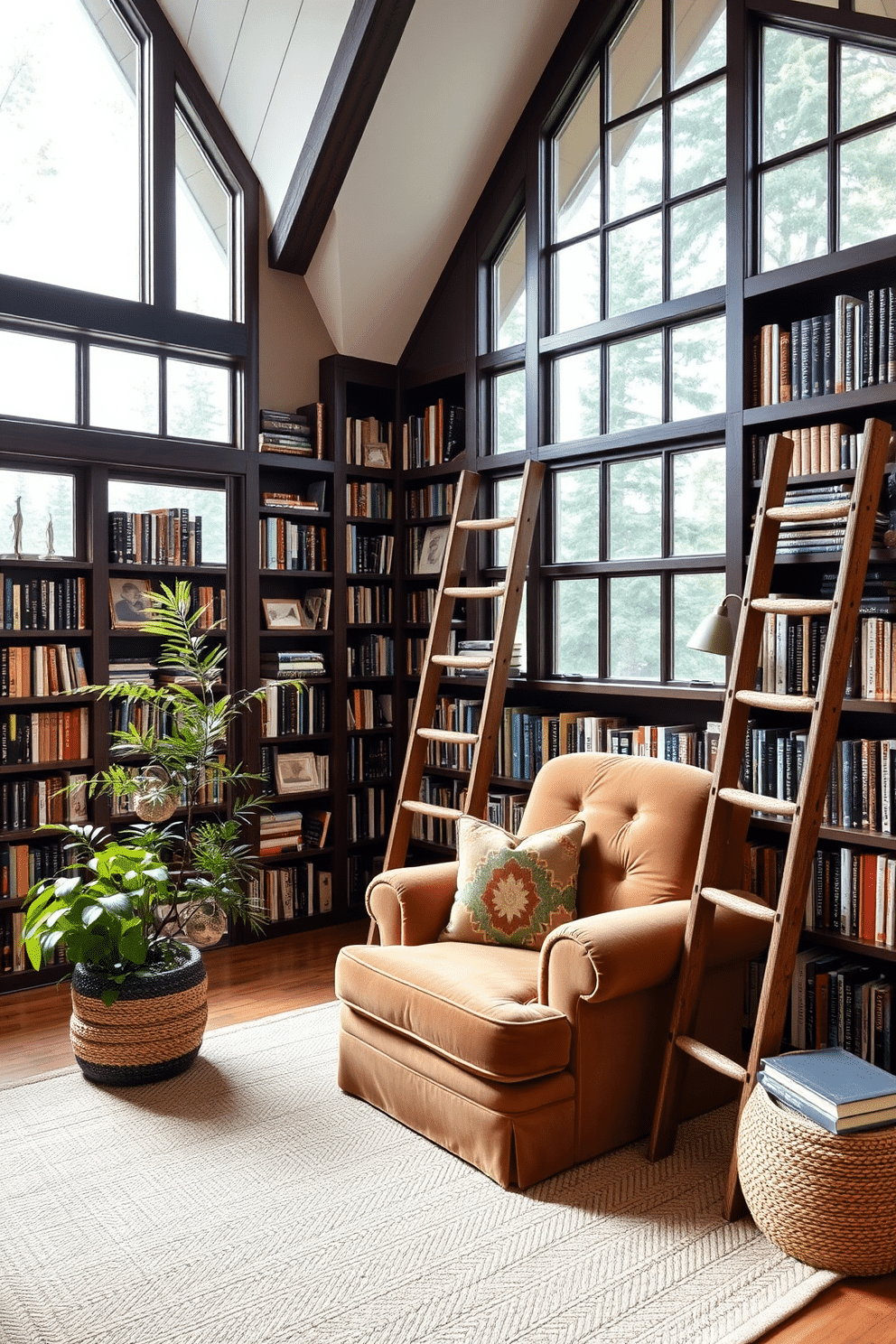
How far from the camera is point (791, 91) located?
11.2 feet

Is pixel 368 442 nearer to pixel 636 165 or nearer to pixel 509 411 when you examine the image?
pixel 509 411

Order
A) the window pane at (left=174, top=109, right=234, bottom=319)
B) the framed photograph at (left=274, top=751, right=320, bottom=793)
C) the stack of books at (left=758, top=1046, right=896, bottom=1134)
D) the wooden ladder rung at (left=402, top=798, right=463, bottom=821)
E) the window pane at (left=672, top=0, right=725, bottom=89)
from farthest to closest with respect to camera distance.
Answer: the framed photograph at (left=274, top=751, right=320, bottom=793) < the window pane at (left=174, top=109, right=234, bottom=319) < the wooden ladder rung at (left=402, top=798, right=463, bottom=821) < the window pane at (left=672, top=0, right=725, bottom=89) < the stack of books at (left=758, top=1046, right=896, bottom=1134)

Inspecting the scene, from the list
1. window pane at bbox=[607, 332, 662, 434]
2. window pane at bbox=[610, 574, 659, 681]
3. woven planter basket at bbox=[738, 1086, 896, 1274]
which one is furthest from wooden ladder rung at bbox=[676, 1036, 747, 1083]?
window pane at bbox=[607, 332, 662, 434]

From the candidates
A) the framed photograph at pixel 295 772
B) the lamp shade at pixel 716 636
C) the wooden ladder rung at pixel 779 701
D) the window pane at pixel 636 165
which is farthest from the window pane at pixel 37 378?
the wooden ladder rung at pixel 779 701

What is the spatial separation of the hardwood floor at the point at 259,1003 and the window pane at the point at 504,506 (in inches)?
70.3

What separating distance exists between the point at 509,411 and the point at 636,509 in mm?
861

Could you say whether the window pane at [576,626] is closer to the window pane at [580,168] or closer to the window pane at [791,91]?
the window pane at [580,168]

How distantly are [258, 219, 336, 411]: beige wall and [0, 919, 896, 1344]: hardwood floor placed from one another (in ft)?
7.83

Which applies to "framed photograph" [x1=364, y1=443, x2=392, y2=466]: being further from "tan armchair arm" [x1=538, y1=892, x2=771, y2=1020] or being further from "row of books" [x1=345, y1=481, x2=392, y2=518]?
"tan armchair arm" [x1=538, y1=892, x2=771, y2=1020]

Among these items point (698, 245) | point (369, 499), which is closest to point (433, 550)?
point (369, 499)

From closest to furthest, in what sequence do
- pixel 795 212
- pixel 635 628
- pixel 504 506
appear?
pixel 795 212
pixel 635 628
pixel 504 506

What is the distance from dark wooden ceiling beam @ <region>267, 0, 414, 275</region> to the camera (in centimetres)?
379

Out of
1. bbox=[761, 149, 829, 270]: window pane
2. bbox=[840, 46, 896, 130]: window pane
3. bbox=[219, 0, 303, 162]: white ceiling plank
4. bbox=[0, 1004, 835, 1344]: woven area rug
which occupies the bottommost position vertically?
bbox=[0, 1004, 835, 1344]: woven area rug

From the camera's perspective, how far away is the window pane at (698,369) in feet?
12.0
